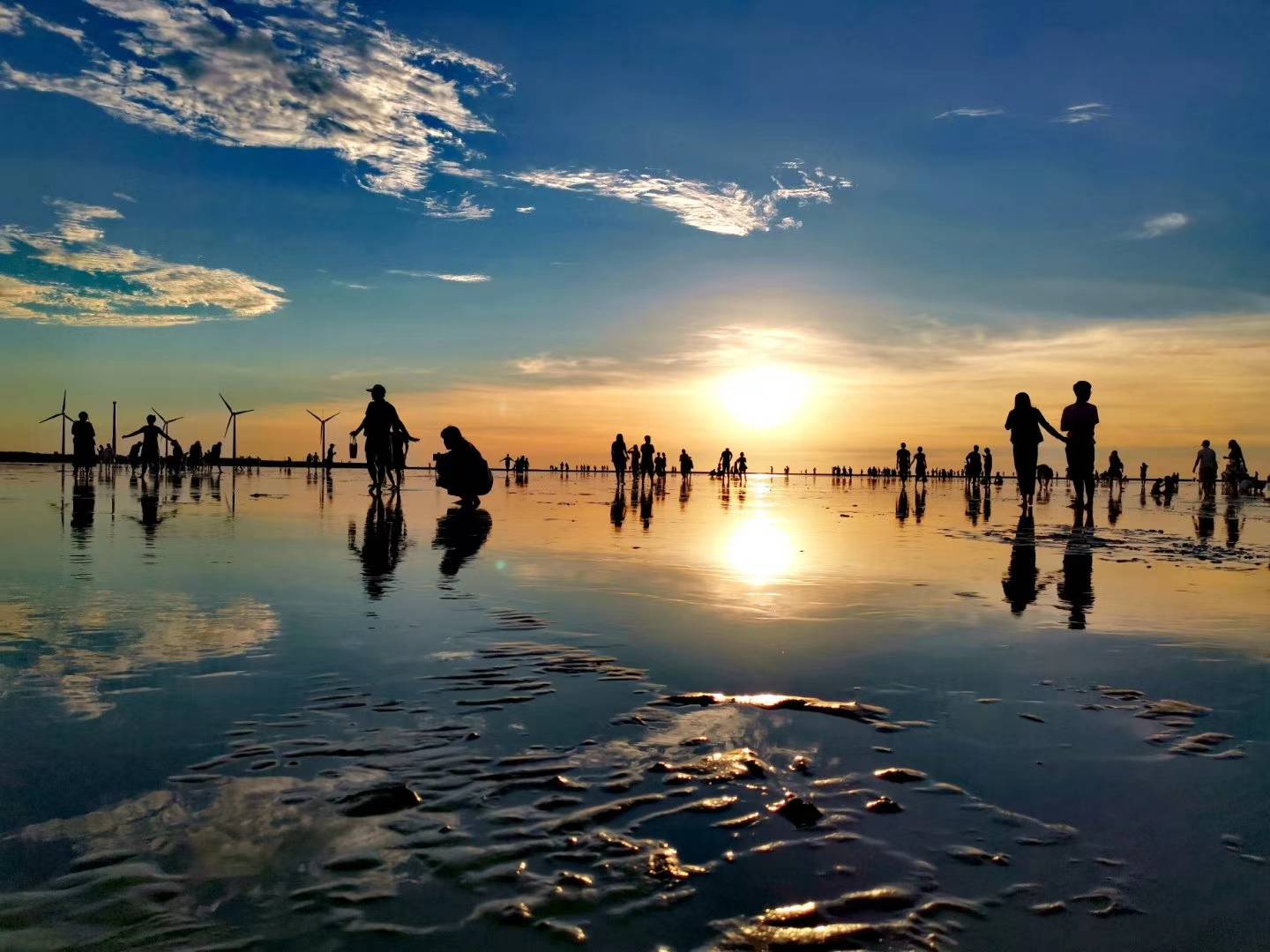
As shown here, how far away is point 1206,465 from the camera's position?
37.6 metres

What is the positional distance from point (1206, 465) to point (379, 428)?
110 ft

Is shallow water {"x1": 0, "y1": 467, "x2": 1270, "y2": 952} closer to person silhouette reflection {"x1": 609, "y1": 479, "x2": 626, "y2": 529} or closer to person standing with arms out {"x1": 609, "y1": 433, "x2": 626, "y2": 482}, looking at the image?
person silhouette reflection {"x1": 609, "y1": 479, "x2": 626, "y2": 529}

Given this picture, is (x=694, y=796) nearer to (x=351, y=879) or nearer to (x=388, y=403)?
(x=351, y=879)

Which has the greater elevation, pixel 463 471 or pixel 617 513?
pixel 463 471

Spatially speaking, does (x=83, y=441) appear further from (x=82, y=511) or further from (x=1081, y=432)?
(x=1081, y=432)

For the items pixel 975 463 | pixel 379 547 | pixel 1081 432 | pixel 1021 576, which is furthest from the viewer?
pixel 975 463

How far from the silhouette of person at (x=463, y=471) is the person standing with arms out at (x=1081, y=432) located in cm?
1360

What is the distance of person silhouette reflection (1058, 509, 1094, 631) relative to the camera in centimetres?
734

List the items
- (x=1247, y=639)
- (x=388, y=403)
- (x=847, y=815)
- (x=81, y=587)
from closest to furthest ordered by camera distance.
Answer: (x=847, y=815) < (x=1247, y=639) < (x=81, y=587) < (x=388, y=403)

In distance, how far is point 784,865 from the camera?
2.54 m

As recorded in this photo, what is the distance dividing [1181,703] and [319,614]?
5388 mm

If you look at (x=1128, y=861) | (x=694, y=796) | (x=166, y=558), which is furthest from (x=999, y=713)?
(x=166, y=558)

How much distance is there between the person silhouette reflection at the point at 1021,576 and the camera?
8.02 metres

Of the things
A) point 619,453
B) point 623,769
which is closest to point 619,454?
point 619,453
